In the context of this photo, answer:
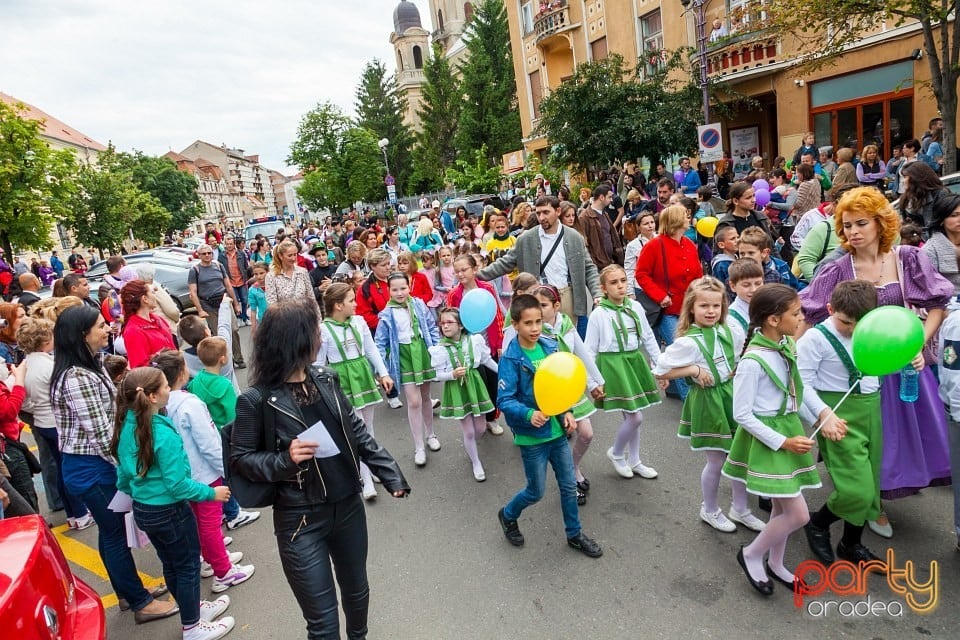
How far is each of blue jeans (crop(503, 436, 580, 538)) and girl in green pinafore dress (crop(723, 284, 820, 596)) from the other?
991mm

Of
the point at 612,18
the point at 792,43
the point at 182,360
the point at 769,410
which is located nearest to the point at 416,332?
the point at 182,360

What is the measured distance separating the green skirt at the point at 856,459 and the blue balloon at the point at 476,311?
94.3 inches

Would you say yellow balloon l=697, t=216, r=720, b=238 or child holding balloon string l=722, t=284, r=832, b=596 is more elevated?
yellow balloon l=697, t=216, r=720, b=238

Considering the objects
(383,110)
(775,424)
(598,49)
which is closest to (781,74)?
(598,49)

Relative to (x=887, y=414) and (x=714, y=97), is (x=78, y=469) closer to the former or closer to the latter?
(x=887, y=414)

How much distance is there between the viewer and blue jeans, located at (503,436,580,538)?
3.58 meters

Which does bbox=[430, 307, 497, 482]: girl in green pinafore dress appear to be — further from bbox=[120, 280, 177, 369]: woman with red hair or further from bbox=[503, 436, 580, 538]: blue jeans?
bbox=[120, 280, 177, 369]: woman with red hair

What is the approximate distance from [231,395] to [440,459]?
78.0 inches

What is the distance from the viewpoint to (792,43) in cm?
1688

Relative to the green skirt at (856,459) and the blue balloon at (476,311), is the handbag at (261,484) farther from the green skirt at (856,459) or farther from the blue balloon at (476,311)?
the green skirt at (856,459)

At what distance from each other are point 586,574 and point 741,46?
1884 centimetres

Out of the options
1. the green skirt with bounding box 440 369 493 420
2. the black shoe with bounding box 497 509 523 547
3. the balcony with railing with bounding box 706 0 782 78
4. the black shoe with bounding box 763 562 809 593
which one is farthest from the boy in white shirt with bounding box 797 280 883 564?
the balcony with railing with bounding box 706 0 782 78

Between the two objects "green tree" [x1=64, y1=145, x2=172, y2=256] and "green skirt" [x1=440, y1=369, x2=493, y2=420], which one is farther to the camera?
"green tree" [x1=64, y1=145, x2=172, y2=256]

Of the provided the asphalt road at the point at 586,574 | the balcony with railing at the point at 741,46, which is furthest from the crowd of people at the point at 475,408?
the balcony with railing at the point at 741,46
